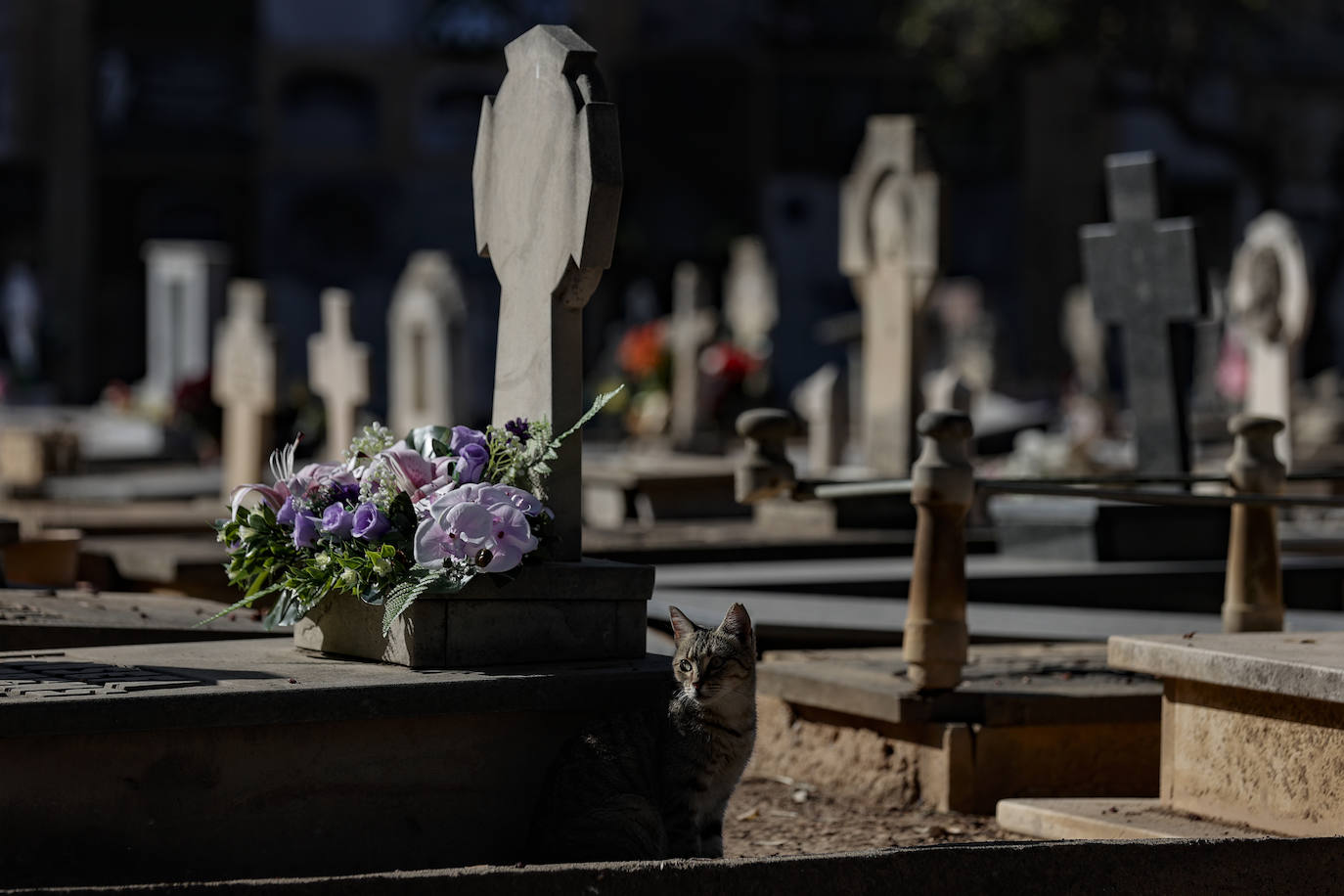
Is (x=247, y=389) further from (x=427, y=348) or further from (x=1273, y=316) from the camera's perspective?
(x=1273, y=316)

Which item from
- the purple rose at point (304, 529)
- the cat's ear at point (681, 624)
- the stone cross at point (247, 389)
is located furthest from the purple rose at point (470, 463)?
the stone cross at point (247, 389)

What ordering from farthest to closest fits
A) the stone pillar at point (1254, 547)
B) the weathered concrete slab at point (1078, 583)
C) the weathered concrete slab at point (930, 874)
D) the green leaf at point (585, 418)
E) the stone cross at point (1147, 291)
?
the stone cross at point (1147, 291) → the weathered concrete slab at point (1078, 583) → the stone pillar at point (1254, 547) → the green leaf at point (585, 418) → the weathered concrete slab at point (930, 874)

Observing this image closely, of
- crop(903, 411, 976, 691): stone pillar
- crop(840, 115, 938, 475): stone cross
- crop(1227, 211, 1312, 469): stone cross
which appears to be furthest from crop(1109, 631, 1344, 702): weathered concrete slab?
crop(1227, 211, 1312, 469): stone cross

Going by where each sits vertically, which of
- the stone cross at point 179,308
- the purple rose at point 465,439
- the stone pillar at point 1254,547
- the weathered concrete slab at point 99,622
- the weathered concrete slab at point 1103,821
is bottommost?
the weathered concrete slab at point 1103,821

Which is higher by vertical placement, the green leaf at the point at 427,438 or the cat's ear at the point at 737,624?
the green leaf at the point at 427,438

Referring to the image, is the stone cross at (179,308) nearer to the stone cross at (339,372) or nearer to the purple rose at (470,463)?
the stone cross at (339,372)

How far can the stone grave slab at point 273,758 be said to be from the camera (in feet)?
13.8

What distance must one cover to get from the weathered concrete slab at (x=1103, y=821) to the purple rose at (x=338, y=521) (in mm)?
1985

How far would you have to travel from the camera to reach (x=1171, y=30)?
32125 millimetres

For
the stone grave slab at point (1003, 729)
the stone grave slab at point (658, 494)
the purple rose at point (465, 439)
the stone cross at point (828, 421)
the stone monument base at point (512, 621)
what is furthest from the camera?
the stone cross at point (828, 421)

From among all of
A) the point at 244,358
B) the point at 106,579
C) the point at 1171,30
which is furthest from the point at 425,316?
the point at 1171,30

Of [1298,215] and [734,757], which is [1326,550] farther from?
[1298,215]

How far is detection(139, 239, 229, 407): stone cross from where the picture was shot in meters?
28.6

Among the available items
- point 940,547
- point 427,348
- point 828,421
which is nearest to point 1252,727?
point 940,547
